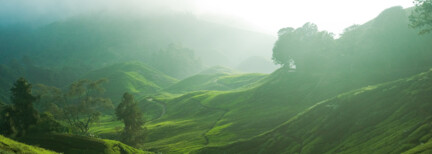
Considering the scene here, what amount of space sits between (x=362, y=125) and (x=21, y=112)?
106 meters

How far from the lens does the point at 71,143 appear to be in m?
52.7

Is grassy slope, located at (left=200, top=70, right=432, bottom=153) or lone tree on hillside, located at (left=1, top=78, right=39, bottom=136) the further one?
lone tree on hillside, located at (left=1, top=78, right=39, bottom=136)

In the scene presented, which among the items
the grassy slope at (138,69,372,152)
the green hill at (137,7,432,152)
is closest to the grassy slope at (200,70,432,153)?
the green hill at (137,7,432,152)

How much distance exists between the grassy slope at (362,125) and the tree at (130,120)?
78.0 feet

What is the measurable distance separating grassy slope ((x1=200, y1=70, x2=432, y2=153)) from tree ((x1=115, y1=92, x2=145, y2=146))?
23771 millimetres

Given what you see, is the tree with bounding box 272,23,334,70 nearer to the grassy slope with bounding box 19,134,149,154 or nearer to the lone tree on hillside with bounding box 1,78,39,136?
the lone tree on hillside with bounding box 1,78,39,136

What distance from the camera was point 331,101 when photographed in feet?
337

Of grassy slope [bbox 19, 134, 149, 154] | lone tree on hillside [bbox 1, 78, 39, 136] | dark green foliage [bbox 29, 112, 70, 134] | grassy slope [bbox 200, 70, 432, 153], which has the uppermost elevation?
lone tree on hillside [bbox 1, 78, 39, 136]

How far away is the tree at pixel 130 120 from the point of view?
95562 mm

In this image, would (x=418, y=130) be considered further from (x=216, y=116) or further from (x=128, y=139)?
(x=216, y=116)

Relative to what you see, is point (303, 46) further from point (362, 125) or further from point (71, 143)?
point (71, 143)

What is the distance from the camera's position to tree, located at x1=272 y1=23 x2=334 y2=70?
593 feet

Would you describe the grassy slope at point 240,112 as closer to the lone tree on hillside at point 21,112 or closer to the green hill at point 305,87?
the green hill at point 305,87

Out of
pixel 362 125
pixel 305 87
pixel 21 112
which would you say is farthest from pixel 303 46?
pixel 21 112
